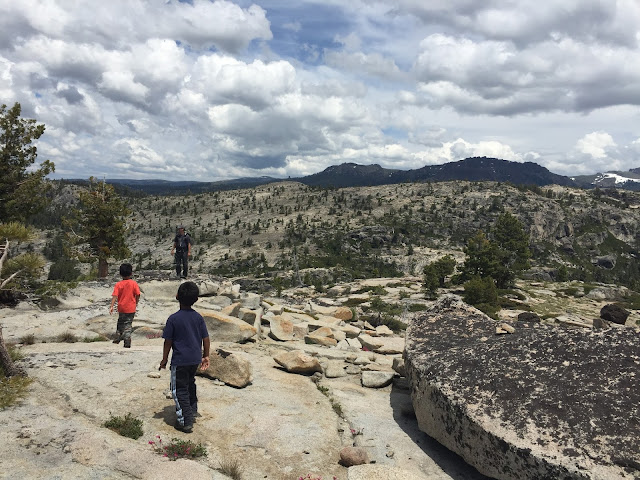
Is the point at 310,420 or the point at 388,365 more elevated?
the point at 310,420

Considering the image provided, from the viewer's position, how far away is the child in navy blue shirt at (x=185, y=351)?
672 cm

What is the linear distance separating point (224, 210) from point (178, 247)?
136 metres

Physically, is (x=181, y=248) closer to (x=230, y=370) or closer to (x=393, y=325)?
(x=230, y=370)

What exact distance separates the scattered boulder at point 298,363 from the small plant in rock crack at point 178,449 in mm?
4781

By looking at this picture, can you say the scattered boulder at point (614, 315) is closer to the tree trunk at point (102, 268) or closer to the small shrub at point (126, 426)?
the small shrub at point (126, 426)

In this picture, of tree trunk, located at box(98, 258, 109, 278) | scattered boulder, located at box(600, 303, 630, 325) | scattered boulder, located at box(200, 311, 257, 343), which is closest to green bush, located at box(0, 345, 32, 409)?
scattered boulder, located at box(200, 311, 257, 343)

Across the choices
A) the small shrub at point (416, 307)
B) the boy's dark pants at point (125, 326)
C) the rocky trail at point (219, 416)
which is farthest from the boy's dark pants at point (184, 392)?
the small shrub at point (416, 307)

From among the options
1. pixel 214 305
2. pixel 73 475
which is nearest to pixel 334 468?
pixel 73 475

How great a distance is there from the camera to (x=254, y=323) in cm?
1545

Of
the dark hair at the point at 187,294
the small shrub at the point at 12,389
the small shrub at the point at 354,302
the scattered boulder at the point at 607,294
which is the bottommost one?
the scattered boulder at the point at 607,294

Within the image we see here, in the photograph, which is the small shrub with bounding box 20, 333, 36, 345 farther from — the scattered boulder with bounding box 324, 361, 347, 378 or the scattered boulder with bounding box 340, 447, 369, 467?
the scattered boulder with bounding box 340, 447, 369, 467

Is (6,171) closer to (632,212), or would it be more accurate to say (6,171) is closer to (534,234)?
(534,234)

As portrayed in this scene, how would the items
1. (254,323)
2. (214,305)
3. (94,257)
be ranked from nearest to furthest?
1. (254,323)
2. (214,305)
3. (94,257)

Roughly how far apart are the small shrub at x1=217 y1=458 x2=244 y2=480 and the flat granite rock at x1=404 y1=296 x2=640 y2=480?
3.75 meters
